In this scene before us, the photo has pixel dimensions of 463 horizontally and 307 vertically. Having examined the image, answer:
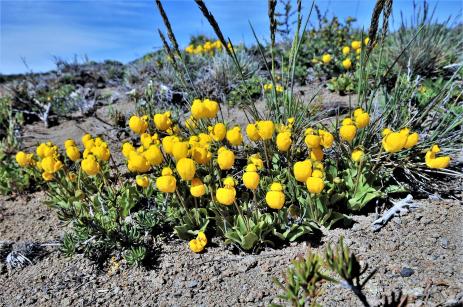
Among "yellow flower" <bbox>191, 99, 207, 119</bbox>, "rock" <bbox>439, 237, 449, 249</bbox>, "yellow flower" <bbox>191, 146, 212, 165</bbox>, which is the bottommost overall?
"rock" <bbox>439, 237, 449, 249</bbox>

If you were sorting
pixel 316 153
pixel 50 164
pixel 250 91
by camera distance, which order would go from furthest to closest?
pixel 250 91, pixel 50 164, pixel 316 153

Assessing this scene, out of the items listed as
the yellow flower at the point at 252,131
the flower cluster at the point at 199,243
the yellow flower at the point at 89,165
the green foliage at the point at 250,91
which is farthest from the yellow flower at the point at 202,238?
the green foliage at the point at 250,91

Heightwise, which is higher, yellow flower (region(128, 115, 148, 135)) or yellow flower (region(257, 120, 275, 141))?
yellow flower (region(128, 115, 148, 135))

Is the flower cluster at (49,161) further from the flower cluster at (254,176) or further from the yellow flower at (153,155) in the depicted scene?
the yellow flower at (153,155)

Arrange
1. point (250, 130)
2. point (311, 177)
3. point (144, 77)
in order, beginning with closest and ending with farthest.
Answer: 1. point (311, 177)
2. point (250, 130)
3. point (144, 77)

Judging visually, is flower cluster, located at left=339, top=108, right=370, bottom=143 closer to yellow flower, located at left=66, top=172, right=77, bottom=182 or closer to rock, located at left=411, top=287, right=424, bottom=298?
rock, located at left=411, top=287, right=424, bottom=298

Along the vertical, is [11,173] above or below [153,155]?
below

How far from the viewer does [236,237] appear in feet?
8.48

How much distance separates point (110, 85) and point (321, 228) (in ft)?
26.5

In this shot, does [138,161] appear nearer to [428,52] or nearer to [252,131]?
[252,131]

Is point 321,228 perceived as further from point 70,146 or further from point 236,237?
point 70,146

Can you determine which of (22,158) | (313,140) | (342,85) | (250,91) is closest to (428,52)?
(342,85)

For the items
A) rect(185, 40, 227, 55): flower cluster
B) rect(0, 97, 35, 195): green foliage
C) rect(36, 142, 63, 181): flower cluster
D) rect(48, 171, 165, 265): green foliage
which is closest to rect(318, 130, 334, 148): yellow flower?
rect(48, 171, 165, 265): green foliage

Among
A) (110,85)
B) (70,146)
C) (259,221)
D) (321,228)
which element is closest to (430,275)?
(321,228)
